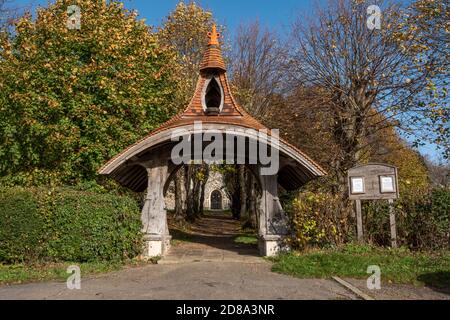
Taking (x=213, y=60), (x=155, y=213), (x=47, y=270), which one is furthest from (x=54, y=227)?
(x=213, y=60)

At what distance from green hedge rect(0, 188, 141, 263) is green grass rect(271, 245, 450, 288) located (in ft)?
15.2

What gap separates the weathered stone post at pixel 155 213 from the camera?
1119 centimetres

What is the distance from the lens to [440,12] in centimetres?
1238

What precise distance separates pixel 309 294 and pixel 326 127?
409 inches

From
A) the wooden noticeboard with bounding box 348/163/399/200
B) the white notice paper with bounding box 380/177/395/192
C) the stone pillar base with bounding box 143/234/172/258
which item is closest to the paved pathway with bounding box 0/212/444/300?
the stone pillar base with bounding box 143/234/172/258

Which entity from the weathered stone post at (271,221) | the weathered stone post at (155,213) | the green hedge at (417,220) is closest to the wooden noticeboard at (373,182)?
the green hedge at (417,220)

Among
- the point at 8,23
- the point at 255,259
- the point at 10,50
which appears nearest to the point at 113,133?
the point at 10,50

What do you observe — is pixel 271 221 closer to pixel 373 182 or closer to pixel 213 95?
pixel 373 182

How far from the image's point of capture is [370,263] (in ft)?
30.2

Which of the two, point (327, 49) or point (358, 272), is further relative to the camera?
point (327, 49)

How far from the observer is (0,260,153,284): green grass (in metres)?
8.58

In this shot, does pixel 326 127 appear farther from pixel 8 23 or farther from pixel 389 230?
pixel 8 23

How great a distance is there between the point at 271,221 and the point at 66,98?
8.32 m

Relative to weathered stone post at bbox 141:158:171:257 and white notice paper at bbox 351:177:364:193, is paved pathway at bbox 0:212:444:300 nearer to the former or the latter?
weathered stone post at bbox 141:158:171:257
